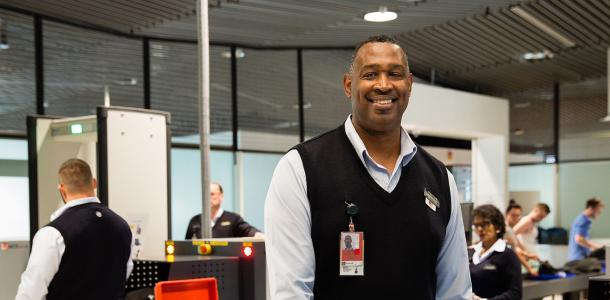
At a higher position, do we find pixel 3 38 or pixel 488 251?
pixel 3 38

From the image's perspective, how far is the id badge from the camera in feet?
4.72

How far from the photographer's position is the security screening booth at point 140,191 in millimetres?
3105

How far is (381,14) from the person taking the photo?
249 inches

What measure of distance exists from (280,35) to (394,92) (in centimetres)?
587

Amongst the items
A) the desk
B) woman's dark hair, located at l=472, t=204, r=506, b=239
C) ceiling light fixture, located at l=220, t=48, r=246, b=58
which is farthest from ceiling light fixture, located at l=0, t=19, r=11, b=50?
the desk

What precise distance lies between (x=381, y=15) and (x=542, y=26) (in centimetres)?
182

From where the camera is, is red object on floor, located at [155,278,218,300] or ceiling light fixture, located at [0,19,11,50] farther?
ceiling light fixture, located at [0,19,11,50]

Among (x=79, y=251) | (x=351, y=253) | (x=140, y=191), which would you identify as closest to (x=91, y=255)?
(x=79, y=251)

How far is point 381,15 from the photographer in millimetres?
6367

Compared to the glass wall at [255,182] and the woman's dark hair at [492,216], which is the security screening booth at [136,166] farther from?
the glass wall at [255,182]

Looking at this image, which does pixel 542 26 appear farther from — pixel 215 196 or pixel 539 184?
pixel 539 184

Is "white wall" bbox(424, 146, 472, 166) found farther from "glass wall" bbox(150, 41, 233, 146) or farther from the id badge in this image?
the id badge

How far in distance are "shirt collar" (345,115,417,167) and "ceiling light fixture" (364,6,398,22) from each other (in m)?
4.74

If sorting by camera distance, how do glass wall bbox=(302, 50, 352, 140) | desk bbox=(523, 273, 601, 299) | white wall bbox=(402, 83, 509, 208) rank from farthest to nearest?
glass wall bbox=(302, 50, 352, 140)
white wall bbox=(402, 83, 509, 208)
desk bbox=(523, 273, 601, 299)
